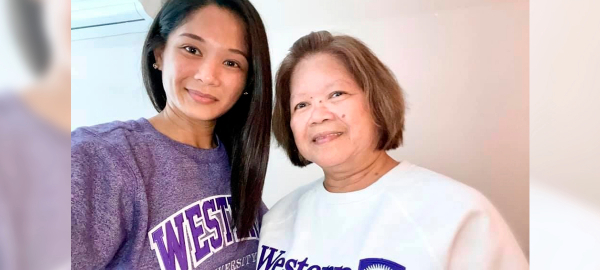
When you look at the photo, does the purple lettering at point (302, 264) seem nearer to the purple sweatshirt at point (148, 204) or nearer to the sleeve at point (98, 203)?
the purple sweatshirt at point (148, 204)

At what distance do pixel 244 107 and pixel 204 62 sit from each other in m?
0.11

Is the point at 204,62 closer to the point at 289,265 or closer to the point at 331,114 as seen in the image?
the point at 331,114

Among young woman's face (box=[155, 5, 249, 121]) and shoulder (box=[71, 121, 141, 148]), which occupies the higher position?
young woman's face (box=[155, 5, 249, 121])

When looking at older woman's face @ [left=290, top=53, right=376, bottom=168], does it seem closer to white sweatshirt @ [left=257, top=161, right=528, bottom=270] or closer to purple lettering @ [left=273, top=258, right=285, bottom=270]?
white sweatshirt @ [left=257, top=161, right=528, bottom=270]

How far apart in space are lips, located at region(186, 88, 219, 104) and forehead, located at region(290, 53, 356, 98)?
5.8 inches

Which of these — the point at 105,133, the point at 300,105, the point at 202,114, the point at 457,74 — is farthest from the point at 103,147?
the point at 457,74

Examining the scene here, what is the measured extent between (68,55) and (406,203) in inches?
20.6

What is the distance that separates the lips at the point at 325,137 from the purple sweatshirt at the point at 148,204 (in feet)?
0.65

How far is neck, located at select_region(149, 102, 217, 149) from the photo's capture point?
795mm

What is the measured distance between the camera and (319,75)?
0.75 m

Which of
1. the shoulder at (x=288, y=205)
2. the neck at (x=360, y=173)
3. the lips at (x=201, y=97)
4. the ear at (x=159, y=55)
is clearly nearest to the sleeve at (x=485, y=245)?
the neck at (x=360, y=173)

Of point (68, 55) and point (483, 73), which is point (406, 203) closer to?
point (483, 73)

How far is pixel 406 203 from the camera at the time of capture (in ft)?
2.31

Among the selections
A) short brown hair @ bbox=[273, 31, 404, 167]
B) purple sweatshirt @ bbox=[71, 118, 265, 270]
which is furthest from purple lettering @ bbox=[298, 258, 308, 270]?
short brown hair @ bbox=[273, 31, 404, 167]
